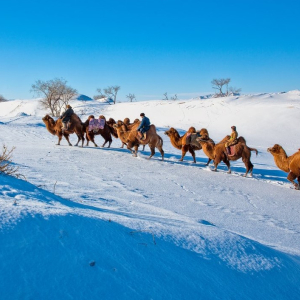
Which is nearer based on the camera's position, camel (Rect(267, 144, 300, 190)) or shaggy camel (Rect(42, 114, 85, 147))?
camel (Rect(267, 144, 300, 190))

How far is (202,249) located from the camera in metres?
2.53

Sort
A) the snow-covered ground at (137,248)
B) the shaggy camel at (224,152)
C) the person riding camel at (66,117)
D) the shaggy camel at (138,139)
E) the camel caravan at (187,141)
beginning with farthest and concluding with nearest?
the person riding camel at (66,117) < the shaggy camel at (138,139) < the shaggy camel at (224,152) < the camel caravan at (187,141) < the snow-covered ground at (137,248)

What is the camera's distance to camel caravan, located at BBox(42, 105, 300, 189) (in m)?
9.01

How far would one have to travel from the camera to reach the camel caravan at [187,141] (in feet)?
29.6

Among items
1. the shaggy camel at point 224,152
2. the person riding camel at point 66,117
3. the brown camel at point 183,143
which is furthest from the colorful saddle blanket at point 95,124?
the shaggy camel at point 224,152

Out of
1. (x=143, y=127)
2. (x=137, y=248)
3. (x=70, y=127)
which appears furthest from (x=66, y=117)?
(x=137, y=248)

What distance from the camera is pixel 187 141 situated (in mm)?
11539

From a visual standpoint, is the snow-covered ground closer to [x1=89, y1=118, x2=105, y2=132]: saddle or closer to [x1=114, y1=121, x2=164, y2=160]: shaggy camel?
[x1=114, y1=121, x2=164, y2=160]: shaggy camel

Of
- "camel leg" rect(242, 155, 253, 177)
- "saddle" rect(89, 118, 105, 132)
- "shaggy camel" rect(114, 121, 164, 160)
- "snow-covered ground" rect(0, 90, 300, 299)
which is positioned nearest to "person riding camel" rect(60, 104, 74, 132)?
"saddle" rect(89, 118, 105, 132)

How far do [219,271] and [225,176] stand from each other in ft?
24.8

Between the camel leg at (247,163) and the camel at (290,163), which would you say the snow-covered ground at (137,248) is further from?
the camel leg at (247,163)

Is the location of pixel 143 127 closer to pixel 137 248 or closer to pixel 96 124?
pixel 96 124

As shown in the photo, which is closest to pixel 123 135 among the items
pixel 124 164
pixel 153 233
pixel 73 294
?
pixel 124 164

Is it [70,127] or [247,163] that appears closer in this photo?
[247,163]
